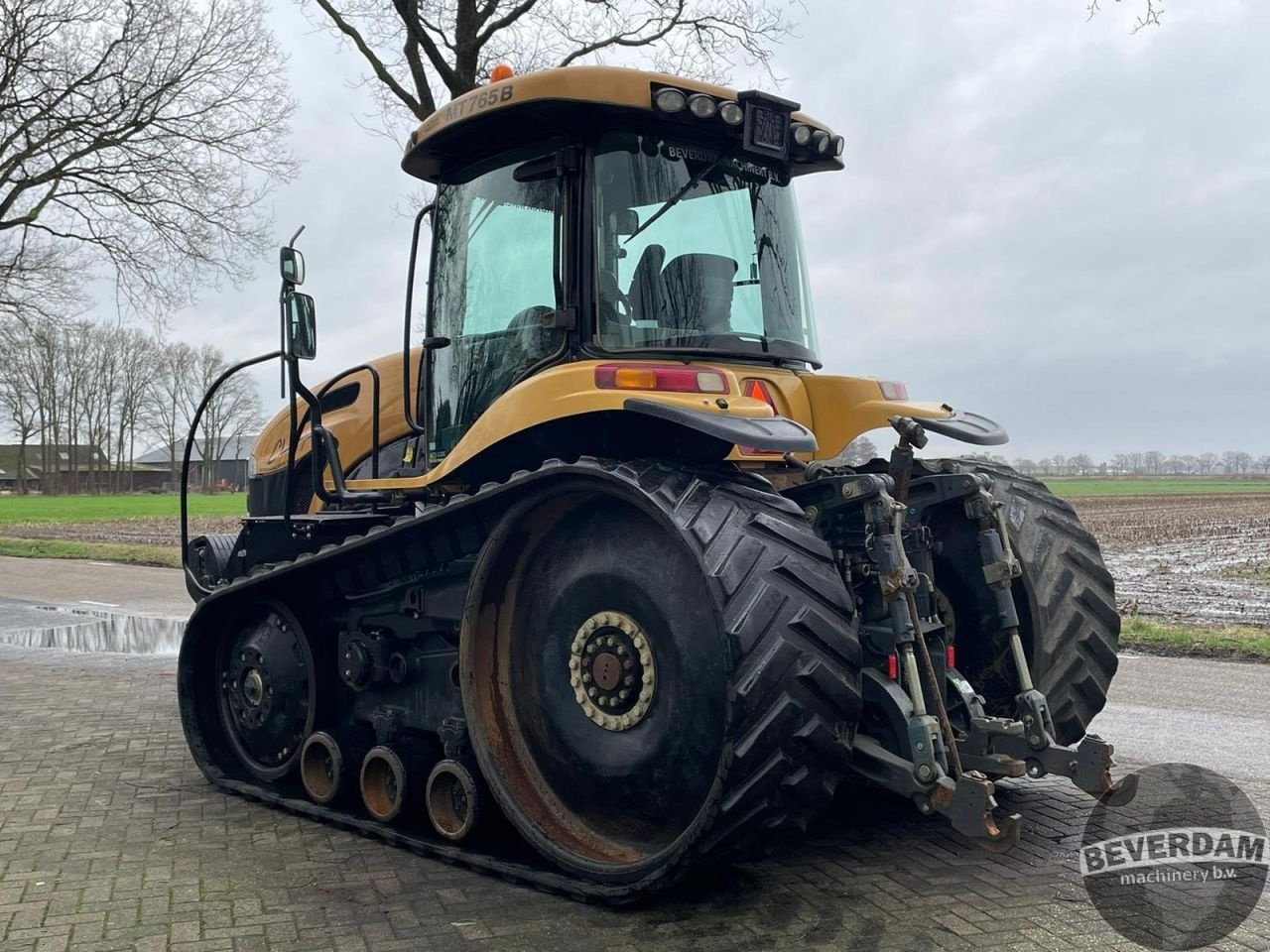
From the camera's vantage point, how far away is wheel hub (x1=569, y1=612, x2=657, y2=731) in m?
4.40

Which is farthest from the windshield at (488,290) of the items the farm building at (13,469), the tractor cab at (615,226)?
the farm building at (13,469)

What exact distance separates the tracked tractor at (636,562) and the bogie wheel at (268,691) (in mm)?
18

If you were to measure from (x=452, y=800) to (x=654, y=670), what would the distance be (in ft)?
4.52

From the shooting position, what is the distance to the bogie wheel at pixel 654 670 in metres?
3.81

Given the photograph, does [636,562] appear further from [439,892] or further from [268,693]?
[268,693]

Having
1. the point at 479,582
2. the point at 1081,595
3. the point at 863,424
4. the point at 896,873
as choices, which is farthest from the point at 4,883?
the point at 1081,595

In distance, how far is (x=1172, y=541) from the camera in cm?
2367

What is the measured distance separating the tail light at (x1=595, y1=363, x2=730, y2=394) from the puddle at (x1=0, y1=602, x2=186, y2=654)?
8302 millimetres

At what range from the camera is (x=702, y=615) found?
4152mm

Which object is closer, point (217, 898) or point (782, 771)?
point (782, 771)

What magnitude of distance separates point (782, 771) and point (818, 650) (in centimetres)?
41

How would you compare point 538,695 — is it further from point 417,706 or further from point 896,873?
point 896,873

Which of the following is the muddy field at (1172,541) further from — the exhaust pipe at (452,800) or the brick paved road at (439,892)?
the exhaust pipe at (452,800)

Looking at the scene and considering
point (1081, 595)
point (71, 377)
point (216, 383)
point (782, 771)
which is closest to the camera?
point (782, 771)
